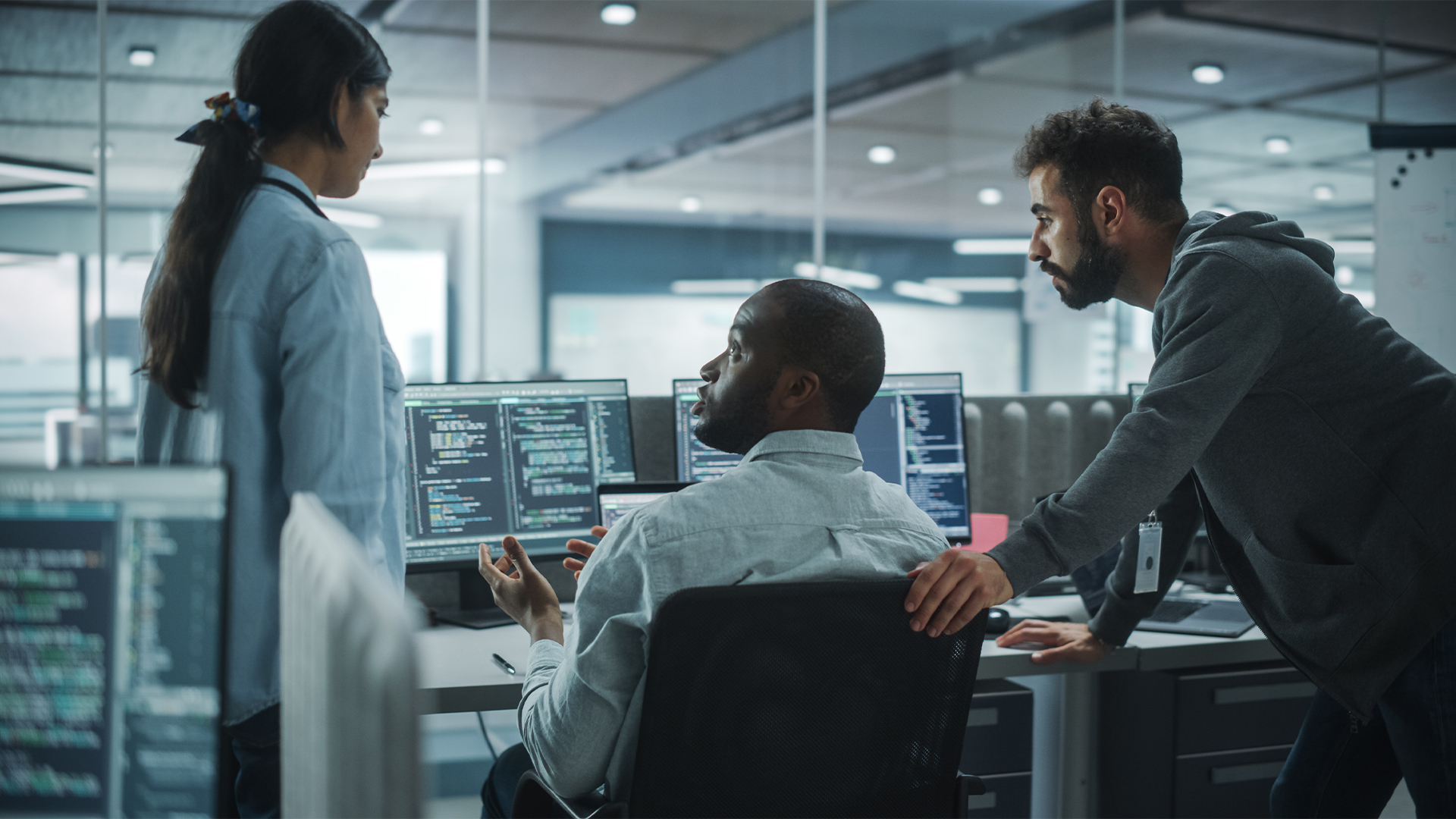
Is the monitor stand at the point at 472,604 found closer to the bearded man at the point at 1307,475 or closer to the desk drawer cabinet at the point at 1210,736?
the bearded man at the point at 1307,475

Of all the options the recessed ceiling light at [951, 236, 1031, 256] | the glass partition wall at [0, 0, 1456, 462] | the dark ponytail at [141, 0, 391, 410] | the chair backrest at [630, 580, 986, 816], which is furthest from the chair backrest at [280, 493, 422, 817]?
the recessed ceiling light at [951, 236, 1031, 256]

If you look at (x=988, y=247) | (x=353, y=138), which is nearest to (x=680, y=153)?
(x=988, y=247)

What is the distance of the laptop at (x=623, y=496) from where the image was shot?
1864mm

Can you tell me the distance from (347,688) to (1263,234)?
49.6 inches

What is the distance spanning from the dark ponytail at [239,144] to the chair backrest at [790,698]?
62cm

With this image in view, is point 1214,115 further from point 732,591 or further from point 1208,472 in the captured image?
point 732,591

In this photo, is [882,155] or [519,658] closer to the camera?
[519,658]

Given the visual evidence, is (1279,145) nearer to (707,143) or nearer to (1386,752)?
(707,143)

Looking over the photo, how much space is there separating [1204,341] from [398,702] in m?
1.11

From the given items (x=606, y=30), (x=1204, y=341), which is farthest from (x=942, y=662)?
(x=606, y=30)

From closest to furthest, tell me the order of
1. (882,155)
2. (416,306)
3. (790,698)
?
(790,698)
(416,306)
(882,155)

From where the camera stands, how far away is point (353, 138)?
4.08ft

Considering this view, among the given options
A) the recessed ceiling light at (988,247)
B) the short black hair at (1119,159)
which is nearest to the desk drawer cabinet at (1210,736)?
the short black hair at (1119,159)

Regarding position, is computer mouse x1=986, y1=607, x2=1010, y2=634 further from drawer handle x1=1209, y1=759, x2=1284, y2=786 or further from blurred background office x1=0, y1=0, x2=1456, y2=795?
blurred background office x1=0, y1=0, x2=1456, y2=795
